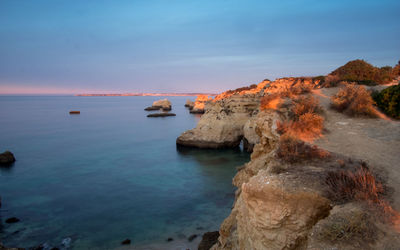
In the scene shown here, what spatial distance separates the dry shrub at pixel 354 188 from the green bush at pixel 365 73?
51.4 feet

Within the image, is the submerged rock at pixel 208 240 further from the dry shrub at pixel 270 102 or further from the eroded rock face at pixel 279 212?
the dry shrub at pixel 270 102

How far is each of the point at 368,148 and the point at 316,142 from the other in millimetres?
1390

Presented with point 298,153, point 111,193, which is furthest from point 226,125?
point 298,153

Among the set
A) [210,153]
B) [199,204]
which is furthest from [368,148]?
[210,153]

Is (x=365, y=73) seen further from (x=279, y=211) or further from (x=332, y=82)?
(x=279, y=211)

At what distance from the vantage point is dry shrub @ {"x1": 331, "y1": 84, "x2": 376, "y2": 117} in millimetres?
10344

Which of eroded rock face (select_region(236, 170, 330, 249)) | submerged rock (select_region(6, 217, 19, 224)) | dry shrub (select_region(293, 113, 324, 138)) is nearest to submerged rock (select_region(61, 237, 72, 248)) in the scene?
submerged rock (select_region(6, 217, 19, 224))

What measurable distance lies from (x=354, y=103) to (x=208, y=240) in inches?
337

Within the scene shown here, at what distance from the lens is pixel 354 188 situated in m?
4.40

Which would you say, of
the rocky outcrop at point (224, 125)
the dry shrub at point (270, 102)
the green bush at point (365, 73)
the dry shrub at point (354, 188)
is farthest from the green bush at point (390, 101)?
the rocky outcrop at point (224, 125)

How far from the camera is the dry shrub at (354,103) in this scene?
10.3m

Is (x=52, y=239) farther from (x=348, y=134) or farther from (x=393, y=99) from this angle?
(x=393, y=99)

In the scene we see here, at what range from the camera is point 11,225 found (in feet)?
39.6

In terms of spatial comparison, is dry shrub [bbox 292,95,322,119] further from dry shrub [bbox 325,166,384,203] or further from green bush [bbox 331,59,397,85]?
green bush [bbox 331,59,397,85]
